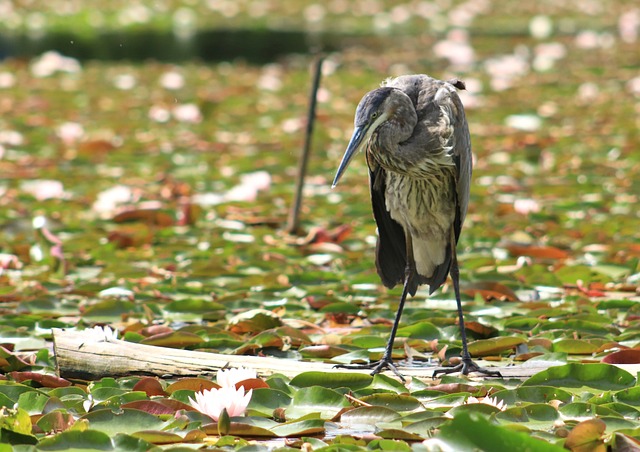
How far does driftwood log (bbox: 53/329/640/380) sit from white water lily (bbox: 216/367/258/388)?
0.45 ft

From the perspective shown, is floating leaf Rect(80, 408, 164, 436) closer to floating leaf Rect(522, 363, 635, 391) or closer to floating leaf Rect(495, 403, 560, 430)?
floating leaf Rect(495, 403, 560, 430)

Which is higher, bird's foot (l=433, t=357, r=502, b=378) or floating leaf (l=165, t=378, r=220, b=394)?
bird's foot (l=433, t=357, r=502, b=378)

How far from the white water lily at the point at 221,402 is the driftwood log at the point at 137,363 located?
0.44m

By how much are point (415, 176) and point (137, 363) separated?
48.2 inches

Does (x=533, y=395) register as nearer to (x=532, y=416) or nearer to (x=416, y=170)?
(x=532, y=416)

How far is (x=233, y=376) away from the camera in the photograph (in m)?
2.99

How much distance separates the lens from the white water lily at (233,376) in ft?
9.53

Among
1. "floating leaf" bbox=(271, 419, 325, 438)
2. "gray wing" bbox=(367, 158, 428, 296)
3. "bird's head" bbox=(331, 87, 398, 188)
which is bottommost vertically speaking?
"floating leaf" bbox=(271, 419, 325, 438)

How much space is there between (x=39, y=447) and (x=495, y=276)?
8.49 ft

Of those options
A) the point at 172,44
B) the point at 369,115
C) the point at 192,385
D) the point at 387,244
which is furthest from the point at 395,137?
the point at 172,44

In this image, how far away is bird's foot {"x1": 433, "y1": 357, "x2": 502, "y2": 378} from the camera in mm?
3318

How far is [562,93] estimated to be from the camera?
1029 cm

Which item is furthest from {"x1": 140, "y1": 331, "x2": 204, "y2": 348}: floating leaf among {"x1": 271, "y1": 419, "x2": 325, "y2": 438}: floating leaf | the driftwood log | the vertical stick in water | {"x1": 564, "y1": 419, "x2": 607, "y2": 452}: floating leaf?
the vertical stick in water

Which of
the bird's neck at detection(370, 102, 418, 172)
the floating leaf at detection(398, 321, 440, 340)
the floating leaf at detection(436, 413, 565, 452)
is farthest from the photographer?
the floating leaf at detection(398, 321, 440, 340)
